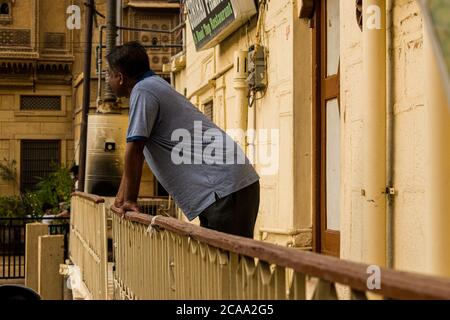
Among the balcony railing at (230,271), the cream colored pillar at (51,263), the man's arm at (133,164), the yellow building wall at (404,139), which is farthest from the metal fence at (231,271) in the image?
the cream colored pillar at (51,263)

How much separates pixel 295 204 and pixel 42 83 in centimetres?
2038

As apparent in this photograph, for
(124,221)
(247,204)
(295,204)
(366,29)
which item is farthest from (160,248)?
(295,204)

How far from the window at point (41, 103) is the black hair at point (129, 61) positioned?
2271cm

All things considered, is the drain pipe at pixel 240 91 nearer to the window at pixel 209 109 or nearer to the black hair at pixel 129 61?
the window at pixel 209 109

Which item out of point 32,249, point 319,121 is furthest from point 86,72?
point 319,121

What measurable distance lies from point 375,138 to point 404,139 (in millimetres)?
229

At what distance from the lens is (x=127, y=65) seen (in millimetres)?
5184

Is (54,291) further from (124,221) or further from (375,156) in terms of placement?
(375,156)

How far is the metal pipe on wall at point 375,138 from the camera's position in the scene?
5.67 m

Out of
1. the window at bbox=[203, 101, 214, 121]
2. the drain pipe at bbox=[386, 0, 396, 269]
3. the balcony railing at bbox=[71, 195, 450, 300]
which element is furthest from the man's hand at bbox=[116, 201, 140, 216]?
the window at bbox=[203, 101, 214, 121]

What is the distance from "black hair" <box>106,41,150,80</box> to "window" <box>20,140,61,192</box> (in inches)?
849

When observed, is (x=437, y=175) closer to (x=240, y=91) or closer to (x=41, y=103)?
(x=240, y=91)

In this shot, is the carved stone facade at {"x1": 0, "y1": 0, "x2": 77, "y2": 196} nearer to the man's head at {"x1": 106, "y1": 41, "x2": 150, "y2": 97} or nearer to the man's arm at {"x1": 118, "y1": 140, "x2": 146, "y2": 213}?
the man's head at {"x1": 106, "y1": 41, "x2": 150, "y2": 97}
